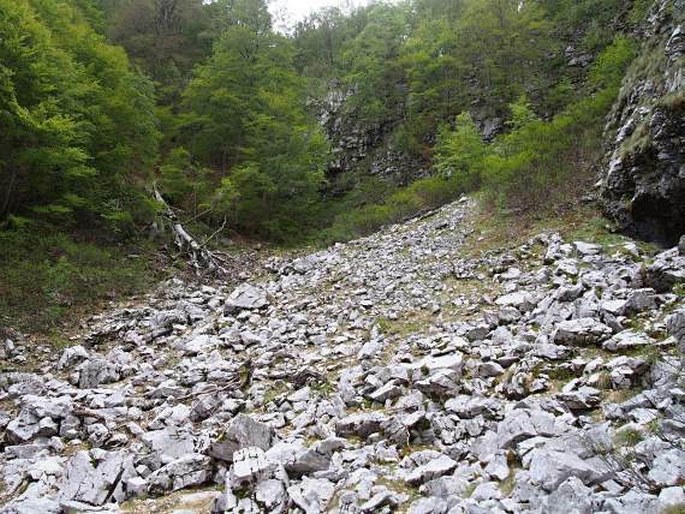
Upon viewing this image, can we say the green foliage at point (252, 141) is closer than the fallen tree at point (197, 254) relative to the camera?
No

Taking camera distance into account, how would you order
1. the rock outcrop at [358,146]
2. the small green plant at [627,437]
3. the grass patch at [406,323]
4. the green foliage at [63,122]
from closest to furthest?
the small green plant at [627,437] → the grass patch at [406,323] → the green foliage at [63,122] → the rock outcrop at [358,146]

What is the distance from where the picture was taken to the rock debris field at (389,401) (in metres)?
3.87

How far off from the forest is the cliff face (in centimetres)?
177

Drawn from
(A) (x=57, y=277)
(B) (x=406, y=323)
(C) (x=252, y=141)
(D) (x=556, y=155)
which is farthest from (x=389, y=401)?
(C) (x=252, y=141)

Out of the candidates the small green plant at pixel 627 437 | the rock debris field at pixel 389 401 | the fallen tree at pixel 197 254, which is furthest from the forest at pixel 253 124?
the small green plant at pixel 627 437

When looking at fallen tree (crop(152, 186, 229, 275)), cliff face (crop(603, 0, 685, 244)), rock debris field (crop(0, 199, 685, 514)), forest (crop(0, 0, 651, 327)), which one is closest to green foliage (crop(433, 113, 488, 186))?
forest (crop(0, 0, 651, 327))

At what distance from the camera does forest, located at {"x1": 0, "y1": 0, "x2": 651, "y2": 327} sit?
488 inches

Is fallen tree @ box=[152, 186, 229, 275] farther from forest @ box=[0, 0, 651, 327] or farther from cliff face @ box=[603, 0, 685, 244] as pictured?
cliff face @ box=[603, 0, 685, 244]

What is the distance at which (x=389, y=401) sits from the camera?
589 centimetres

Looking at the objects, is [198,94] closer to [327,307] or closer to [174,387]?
Result: [327,307]

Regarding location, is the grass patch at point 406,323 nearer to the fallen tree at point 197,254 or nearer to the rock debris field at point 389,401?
the rock debris field at point 389,401

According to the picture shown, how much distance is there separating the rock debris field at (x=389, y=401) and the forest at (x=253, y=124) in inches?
141

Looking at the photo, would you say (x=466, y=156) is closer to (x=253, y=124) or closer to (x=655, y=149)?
(x=253, y=124)

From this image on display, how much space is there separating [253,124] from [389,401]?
17496 millimetres
